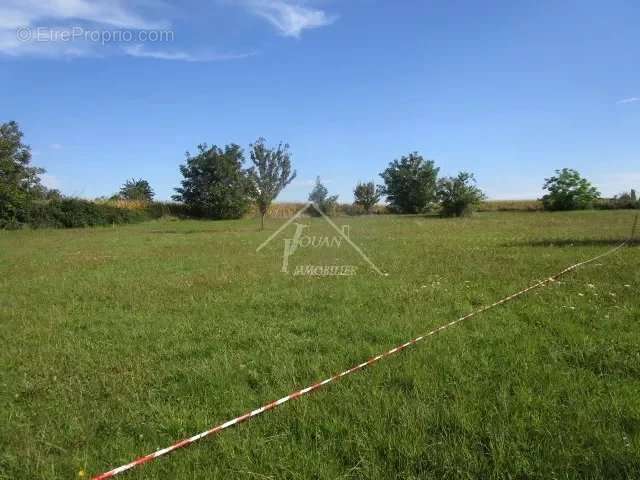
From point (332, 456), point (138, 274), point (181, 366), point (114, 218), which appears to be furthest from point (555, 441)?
point (114, 218)

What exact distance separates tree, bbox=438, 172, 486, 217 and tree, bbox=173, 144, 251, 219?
19.3m

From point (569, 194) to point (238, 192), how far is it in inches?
1371

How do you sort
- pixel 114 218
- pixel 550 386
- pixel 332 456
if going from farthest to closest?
pixel 114 218 < pixel 550 386 < pixel 332 456

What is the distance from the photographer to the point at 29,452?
2777 millimetres

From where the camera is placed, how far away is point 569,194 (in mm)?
44812

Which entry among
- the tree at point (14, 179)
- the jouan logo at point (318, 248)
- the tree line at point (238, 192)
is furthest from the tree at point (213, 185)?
the jouan logo at point (318, 248)

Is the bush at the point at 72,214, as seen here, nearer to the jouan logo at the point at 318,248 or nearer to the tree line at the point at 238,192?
the tree line at the point at 238,192

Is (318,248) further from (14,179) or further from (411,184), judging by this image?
(411,184)

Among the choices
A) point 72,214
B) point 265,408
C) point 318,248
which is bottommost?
point 265,408

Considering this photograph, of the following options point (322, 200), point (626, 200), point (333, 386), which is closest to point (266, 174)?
point (322, 200)

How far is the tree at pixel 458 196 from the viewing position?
34156mm

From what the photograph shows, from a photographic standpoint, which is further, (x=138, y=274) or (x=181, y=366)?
(x=138, y=274)

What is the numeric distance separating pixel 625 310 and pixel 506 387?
287 cm

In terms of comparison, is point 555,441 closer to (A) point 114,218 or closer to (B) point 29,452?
(B) point 29,452
